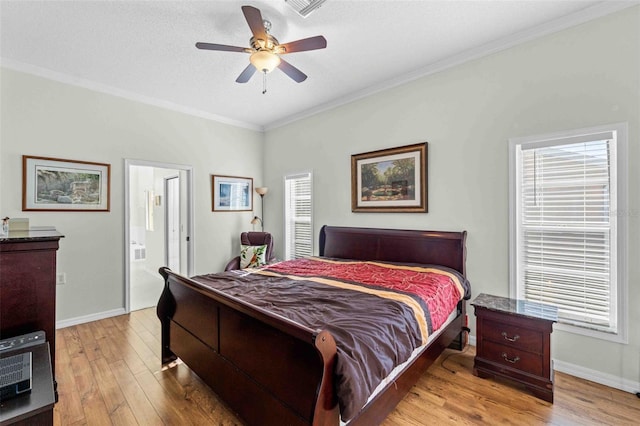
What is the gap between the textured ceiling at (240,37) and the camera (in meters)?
2.29

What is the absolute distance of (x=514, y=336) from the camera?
2.22m

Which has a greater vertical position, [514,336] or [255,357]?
[255,357]

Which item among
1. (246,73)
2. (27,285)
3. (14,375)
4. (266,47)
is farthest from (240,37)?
(14,375)

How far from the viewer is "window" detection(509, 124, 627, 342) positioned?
7.34 ft

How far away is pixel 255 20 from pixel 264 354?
2.14 m

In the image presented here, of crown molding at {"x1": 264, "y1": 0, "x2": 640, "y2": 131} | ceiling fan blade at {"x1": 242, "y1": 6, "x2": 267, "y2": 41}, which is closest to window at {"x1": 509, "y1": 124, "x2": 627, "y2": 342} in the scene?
crown molding at {"x1": 264, "y1": 0, "x2": 640, "y2": 131}

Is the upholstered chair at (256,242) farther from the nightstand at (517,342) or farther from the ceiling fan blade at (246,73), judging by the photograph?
the nightstand at (517,342)

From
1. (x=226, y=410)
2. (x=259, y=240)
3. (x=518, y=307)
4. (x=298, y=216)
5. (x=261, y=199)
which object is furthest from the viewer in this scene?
(x=261, y=199)

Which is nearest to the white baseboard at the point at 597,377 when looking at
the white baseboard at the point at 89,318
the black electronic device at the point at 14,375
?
the black electronic device at the point at 14,375

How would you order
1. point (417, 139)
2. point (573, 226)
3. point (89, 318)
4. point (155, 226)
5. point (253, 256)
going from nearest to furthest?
point (573, 226), point (417, 139), point (89, 318), point (253, 256), point (155, 226)

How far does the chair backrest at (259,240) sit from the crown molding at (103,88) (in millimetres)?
1922

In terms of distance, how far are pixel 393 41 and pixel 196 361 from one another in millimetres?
3218

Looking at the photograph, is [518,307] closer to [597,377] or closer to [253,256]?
[597,377]

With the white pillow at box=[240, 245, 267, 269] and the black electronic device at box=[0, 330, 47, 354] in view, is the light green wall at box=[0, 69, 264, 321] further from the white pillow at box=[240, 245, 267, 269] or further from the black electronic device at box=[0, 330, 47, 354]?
the black electronic device at box=[0, 330, 47, 354]
